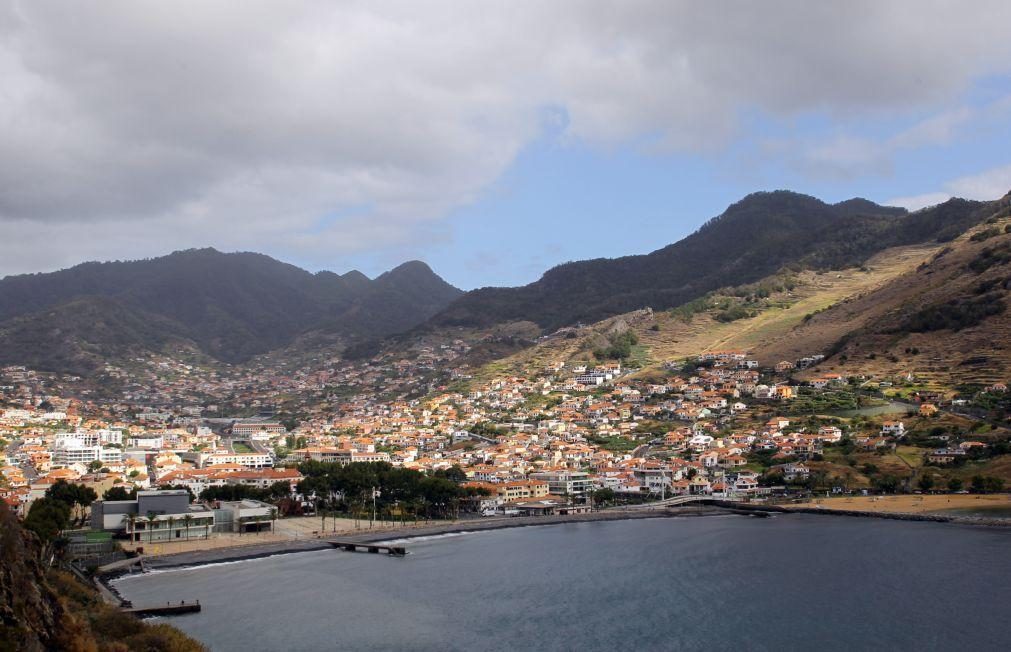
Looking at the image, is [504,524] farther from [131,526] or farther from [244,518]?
[131,526]

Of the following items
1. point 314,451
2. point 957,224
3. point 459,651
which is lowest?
point 459,651

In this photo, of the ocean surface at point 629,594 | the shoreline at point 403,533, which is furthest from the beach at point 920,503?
the shoreline at point 403,533

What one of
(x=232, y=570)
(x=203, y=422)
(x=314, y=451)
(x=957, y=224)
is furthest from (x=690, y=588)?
(x=957, y=224)

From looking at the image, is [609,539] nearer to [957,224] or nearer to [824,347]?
[824,347]

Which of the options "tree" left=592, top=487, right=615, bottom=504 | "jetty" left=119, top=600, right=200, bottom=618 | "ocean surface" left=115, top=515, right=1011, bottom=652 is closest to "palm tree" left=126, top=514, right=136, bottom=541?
"ocean surface" left=115, top=515, right=1011, bottom=652

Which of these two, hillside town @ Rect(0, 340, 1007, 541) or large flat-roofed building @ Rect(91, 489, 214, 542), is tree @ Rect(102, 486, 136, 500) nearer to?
hillside town @ Rect(0, 340, 1007, 541)

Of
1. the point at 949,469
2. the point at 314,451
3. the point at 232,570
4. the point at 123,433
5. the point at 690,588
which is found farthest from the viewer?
the point at 123,433
